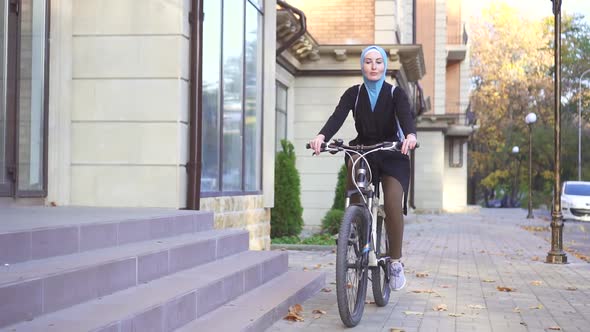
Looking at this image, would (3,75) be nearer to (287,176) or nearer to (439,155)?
(287,176)

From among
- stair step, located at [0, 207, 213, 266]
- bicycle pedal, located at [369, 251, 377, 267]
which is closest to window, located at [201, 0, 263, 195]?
stair step, located at [0, 207, 213, 266]

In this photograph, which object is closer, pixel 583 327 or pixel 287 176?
pixel 583 327

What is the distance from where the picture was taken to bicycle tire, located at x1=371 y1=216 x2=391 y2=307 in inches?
258

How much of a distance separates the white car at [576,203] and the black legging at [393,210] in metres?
24.7

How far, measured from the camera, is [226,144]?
1112 centimetres

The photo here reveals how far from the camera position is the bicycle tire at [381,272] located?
6555 millimetres

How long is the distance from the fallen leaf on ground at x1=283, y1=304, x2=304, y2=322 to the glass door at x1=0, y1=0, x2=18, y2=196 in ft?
9.95

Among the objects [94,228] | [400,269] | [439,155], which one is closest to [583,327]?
[400,269]

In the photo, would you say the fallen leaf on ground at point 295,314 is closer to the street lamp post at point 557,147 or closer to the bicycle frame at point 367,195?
the bicycle frame at point 367,195

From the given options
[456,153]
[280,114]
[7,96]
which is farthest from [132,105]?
[456,153]

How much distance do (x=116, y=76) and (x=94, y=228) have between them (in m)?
3.83

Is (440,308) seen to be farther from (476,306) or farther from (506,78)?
(506,78)

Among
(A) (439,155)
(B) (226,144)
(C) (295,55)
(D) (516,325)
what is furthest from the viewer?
(A) (439,155)

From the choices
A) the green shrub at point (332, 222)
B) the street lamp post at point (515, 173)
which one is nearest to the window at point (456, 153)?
the street lamp post at point (515, 173)
